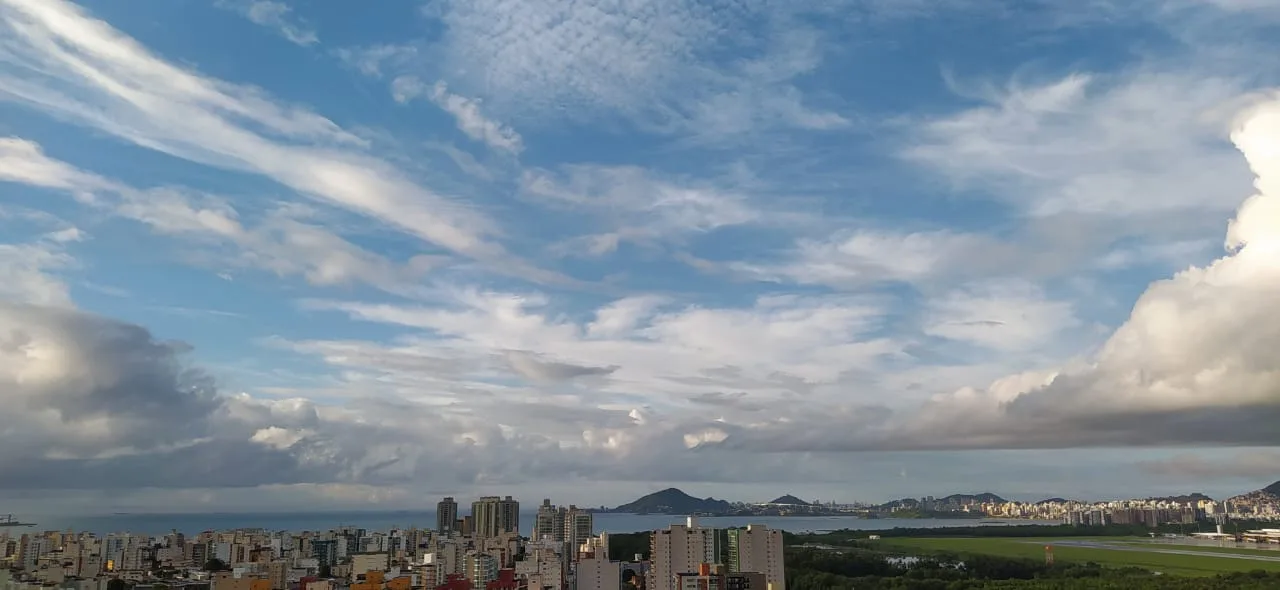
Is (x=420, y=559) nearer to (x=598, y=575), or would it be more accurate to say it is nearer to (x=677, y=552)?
(x=598, y=575)

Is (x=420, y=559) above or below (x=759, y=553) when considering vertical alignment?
below

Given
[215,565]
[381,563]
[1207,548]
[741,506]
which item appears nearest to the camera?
[381,563]

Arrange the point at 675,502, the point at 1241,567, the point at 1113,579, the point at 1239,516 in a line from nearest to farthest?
1. the point at 1113,579
2. the point at 1241,567
3. the point at 1239,516
4. the point at 675,502

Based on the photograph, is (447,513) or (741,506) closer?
(447,513)

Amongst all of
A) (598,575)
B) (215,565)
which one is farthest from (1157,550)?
(215,565)

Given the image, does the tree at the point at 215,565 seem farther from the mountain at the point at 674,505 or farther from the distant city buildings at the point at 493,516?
the mountain at the point at 674,505

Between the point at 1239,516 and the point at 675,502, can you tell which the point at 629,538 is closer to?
the point at 1239,516

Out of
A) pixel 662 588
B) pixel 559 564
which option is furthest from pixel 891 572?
pixel 559 564

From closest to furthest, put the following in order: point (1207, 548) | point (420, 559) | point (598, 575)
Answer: point (598, 575) → point (420, 559) → point (1207, 548)
